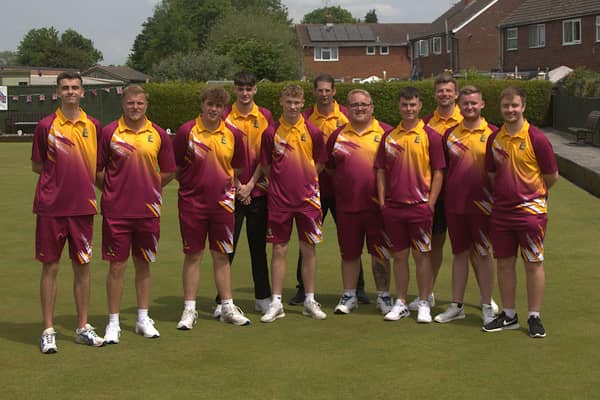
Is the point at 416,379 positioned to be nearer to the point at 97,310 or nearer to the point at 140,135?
the point at 140,135

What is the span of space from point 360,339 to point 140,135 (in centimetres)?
231

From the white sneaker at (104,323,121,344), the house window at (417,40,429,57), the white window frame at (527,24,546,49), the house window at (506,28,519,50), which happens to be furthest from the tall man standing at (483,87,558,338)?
the house window at (417,40,429,57)

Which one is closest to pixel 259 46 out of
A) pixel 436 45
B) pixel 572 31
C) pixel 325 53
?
pixel 436 45

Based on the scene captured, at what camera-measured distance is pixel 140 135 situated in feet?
23.3

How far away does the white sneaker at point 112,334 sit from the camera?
7.00 m

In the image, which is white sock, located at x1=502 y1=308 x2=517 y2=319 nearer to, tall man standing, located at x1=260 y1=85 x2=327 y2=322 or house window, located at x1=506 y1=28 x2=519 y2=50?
tall man standing, located at x1=260 y1=85 x2=327 y2=322

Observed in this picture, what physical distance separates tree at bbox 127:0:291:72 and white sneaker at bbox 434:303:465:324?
306 ft

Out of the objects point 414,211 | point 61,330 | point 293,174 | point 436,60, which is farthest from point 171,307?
point 436,60

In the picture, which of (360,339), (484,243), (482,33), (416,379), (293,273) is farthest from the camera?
(482,33)

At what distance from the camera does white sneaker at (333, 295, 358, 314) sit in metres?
7.96

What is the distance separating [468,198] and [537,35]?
4624cm

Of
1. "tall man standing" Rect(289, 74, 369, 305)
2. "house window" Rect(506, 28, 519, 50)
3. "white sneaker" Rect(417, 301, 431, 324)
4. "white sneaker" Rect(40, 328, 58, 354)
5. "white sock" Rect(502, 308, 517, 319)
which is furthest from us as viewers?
"house window" Rect(506, 28, 519, 50)

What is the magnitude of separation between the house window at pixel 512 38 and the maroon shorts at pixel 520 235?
160 feet

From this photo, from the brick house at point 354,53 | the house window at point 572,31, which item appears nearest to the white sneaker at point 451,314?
the house window at point 572,31
